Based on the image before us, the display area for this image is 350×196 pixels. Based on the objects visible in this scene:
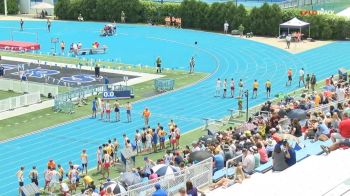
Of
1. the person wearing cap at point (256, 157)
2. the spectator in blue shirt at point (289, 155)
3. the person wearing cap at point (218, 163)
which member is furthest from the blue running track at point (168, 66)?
the spectator in blue shirt at point (289, 155)

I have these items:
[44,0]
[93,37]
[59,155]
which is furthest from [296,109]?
[44,0]

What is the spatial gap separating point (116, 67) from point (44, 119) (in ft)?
47.8

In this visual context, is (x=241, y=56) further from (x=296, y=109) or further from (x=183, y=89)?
(x=296, y=109)

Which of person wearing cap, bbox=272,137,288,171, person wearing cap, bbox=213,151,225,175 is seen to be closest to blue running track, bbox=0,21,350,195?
person wearing cap, bbox=213,151,225,175

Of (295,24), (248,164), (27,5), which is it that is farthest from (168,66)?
(27,5)

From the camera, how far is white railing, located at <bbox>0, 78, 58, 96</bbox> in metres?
42.3

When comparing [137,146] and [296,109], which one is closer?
[296,109]

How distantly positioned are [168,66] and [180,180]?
110ft

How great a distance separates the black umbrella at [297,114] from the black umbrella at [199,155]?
5.91 meters

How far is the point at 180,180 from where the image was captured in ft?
62.1

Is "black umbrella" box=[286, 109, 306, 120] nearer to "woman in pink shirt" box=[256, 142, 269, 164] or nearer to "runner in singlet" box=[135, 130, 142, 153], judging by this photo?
"runner in singlet" box=[135, 130, 142, 153]

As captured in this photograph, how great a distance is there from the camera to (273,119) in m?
27.7

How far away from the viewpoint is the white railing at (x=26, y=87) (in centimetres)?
4228

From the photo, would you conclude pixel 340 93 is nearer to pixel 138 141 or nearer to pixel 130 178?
pixel 138 141
